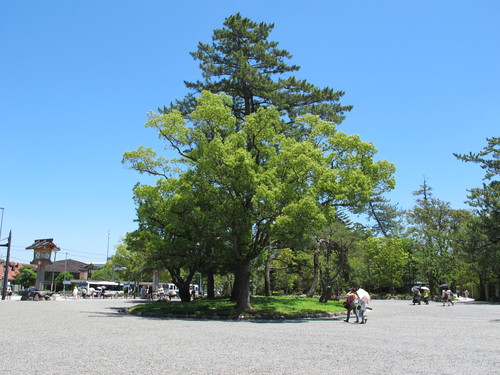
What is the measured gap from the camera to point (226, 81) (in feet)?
78.0

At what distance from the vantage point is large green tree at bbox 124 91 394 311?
1655cm

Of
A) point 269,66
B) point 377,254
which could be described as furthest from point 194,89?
point 377,254

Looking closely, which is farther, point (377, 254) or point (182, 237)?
point (377, 254)

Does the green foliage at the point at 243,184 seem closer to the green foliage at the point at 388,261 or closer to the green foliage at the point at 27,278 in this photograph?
the green foliage at the point at 388,261

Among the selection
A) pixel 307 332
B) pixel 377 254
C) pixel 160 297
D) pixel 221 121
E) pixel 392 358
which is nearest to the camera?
pixel 392 358

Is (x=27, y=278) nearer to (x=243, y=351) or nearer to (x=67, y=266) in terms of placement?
(x=67, y=266)

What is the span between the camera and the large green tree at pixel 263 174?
16.5 metres

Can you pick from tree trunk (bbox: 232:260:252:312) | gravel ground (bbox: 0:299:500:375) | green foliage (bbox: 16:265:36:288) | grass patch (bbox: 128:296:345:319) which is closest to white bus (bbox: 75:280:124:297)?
green foliage (bbox: 16:265:36:288)

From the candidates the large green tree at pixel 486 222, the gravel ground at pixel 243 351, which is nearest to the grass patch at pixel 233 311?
the gravel ground at pixel 243 351

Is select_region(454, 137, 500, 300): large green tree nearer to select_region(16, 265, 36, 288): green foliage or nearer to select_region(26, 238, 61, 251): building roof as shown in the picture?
select_region(26, 238, 61, 251): building roof

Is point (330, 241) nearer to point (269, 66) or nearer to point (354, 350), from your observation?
point (269, 66)

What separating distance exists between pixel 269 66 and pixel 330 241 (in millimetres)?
11220

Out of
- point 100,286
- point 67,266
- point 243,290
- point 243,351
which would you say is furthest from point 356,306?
point 67,266

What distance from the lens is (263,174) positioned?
1677cm
